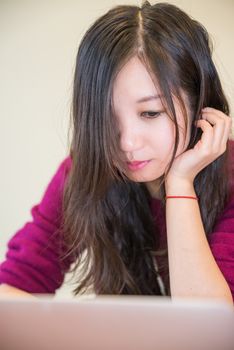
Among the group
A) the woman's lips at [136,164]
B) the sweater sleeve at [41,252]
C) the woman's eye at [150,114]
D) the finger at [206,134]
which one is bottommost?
the sweater sleeve at [41,252]

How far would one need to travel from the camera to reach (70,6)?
142 cm

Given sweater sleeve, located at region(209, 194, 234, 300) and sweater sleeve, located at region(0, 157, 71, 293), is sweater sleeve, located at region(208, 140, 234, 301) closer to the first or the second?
sweater sleeve, located at region(209, 194, 234, 300)

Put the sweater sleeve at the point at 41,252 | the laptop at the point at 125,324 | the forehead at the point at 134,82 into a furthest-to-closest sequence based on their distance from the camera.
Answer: the sweater sleeve at the point at 41,252, the forehead at the point at 134,82, the laptop at the point at 125,324

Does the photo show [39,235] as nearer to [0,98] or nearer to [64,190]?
[64,190]

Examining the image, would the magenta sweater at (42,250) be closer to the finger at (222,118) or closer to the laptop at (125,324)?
the finger at (222,118)

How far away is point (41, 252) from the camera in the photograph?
1050 mm

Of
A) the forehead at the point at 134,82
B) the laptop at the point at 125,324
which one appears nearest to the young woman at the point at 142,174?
the forehead at the point at 134,82

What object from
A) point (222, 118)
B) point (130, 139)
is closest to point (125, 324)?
point (130, 139)

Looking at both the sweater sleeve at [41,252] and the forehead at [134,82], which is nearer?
the forehead at [134,82]

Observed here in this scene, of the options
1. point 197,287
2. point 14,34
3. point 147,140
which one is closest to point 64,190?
point 147,140

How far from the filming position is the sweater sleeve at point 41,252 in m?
1.03

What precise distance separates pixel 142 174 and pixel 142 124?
0.12 m

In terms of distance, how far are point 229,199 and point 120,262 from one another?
0.94ft

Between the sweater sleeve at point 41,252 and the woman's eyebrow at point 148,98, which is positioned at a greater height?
the woman's eyebrow at point 148,98
